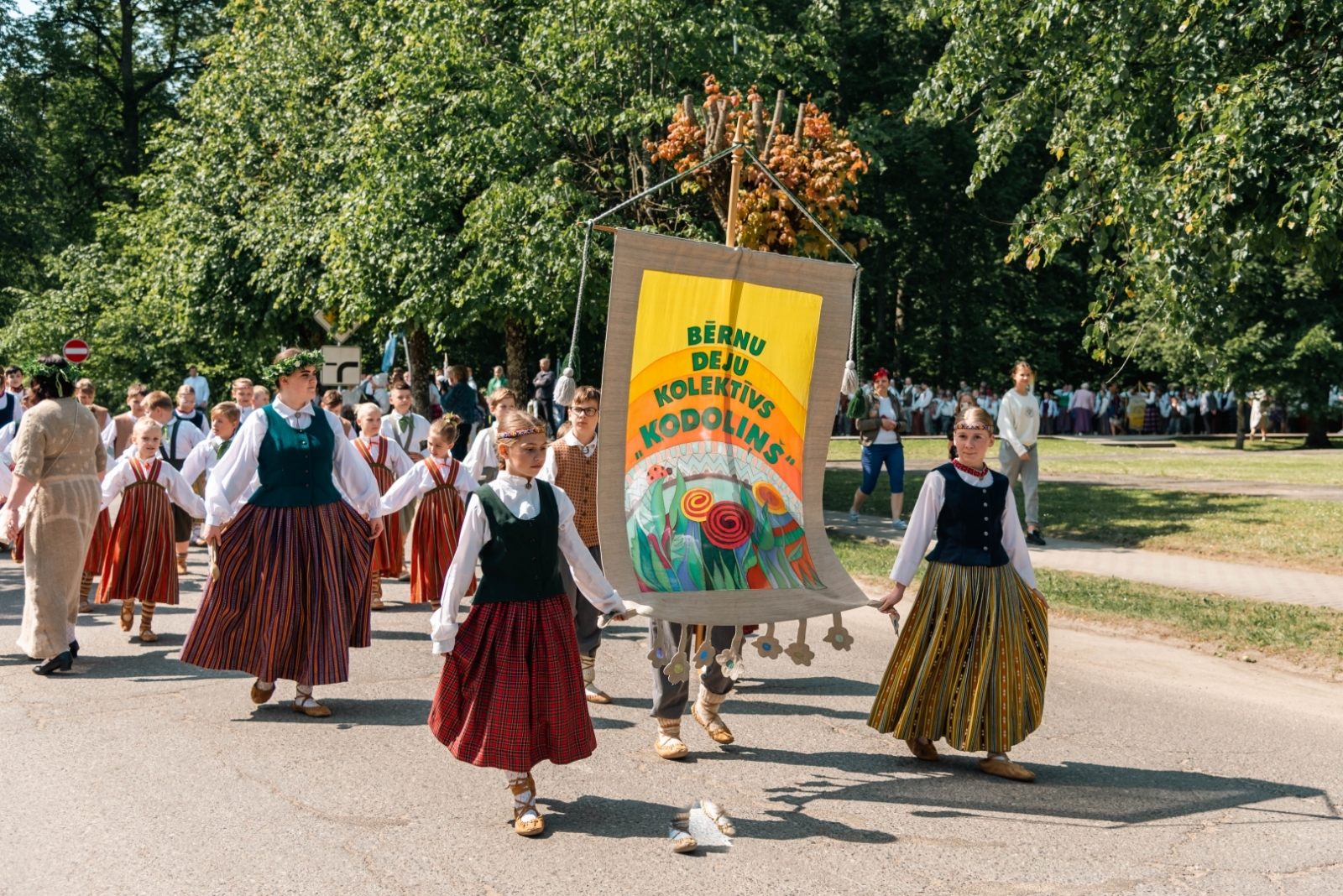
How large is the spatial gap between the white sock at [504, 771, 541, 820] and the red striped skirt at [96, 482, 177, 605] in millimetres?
5070

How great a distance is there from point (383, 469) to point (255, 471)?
429 centimetres

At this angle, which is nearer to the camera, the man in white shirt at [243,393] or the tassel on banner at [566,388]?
the tassel on banner at [566,388]

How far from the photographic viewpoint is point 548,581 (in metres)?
5.74

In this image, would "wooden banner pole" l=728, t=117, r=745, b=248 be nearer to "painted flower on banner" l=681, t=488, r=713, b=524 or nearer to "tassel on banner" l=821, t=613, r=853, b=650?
"painted flower on banner" l=681, t=488, r=713, b=524

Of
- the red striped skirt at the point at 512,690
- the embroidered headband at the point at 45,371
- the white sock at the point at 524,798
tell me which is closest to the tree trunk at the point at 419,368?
the embroidered headband at the point at 45,371

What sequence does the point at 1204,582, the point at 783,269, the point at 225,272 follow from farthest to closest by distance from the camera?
the point at 225,272 < the point at 1204,582 < the point at 783,269

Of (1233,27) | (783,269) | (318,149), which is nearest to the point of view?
(783,269)

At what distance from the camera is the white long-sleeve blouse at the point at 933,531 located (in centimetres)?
641

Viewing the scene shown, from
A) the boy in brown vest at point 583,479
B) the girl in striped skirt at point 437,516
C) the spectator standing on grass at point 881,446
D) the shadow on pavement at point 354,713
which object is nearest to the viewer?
the shadow on pavement at point 354,713

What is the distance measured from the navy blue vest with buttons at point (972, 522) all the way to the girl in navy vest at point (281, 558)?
10.8 feet

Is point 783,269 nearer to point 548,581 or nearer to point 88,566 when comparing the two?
point 548,581

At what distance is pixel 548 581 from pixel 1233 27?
831 cm

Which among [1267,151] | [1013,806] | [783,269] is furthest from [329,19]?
[1013,806]

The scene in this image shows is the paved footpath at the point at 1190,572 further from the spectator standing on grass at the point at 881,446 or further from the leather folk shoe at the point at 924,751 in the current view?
the leather folk shoe at the point at 924,751
